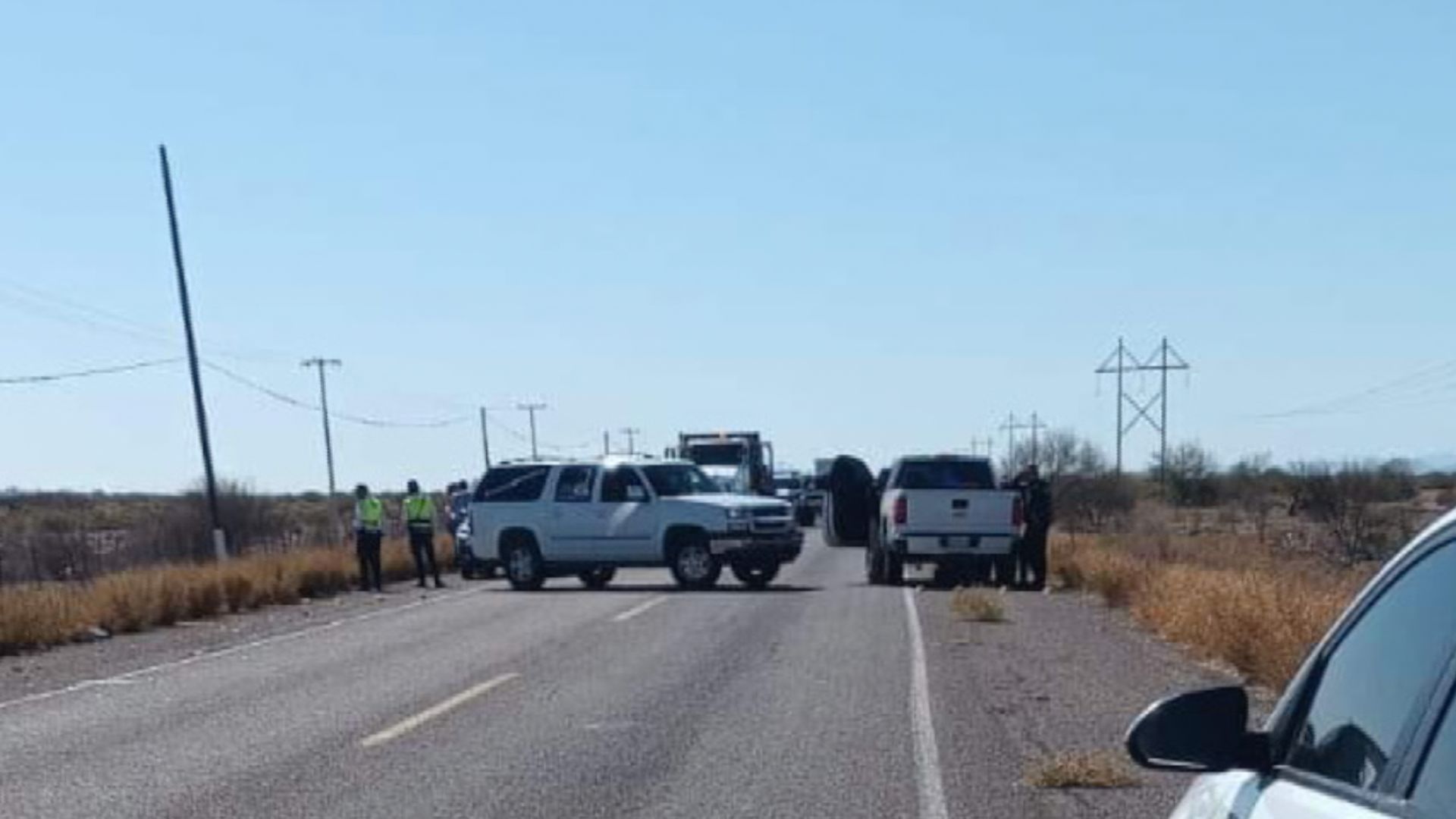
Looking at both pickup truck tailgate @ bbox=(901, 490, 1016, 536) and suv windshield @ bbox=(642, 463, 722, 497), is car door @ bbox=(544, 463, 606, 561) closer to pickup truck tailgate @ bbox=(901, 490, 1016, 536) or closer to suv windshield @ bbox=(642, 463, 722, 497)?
suv windshield @ bbox=(642, 463, 722, 497)

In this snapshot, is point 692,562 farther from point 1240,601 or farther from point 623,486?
point 1240,601

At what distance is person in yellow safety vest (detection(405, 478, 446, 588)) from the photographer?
39.2 meters

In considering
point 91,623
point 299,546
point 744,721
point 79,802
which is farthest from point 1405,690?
point 299,546

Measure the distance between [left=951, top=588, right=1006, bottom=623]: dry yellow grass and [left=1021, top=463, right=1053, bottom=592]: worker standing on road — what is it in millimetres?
4581

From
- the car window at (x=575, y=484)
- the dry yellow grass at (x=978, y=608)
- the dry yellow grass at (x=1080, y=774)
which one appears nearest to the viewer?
the dry yellow grass at (x=1080, y=774)

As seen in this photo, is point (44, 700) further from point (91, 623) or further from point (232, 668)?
point (91, 623)

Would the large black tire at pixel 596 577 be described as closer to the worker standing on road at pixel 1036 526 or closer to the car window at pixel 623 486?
the car window at pixel 623 486

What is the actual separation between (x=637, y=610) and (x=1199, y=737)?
23.9 meters

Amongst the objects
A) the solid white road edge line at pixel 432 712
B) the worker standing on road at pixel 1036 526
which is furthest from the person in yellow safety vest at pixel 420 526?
the solid white road edge line at pixel 432 712

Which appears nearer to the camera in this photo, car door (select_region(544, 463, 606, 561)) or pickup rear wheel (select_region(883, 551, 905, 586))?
pickup rear wheel (select_region(883, 551, 905, 586))

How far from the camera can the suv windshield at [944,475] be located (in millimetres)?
34000

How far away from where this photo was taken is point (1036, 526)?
111 feet

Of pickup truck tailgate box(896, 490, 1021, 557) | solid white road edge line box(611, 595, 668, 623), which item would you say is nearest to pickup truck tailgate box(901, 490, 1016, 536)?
pickup truck tailgate box(896, 490, 1021, 557)

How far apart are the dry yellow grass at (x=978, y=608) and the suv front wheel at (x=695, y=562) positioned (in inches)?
240
